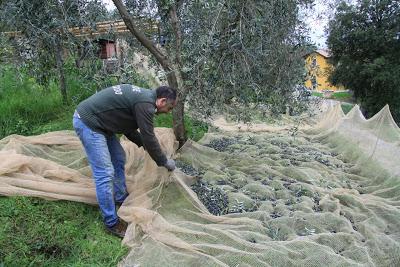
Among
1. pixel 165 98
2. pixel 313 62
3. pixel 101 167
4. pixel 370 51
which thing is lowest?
pixel 101 167

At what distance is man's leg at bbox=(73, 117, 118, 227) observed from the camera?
328 centimetres

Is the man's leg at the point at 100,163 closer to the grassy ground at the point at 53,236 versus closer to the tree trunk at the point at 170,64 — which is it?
the grassy ground at the point at 53,236

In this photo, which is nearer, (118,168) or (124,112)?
(124,112)

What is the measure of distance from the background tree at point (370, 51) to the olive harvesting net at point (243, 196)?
12.2 metres

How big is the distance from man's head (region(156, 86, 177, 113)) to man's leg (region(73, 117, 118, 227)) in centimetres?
58

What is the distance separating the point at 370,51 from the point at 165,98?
17204 millimetres

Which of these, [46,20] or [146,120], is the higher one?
[46,20]

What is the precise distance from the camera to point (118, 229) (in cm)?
335

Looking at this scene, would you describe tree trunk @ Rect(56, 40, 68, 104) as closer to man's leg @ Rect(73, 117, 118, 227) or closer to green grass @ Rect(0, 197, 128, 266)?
man's leg @ Rect(73, 117, 118, 227)

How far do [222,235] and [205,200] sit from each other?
75cm

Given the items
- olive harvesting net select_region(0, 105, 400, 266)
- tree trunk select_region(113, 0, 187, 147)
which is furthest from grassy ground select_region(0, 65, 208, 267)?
tree trunk select_region(113, 0, 187, 147)

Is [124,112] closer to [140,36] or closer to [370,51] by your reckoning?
[140,36]

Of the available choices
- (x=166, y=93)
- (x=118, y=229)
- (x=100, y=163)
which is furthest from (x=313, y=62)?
(x=118, y=229)

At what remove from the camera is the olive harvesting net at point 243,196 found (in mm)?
2988
